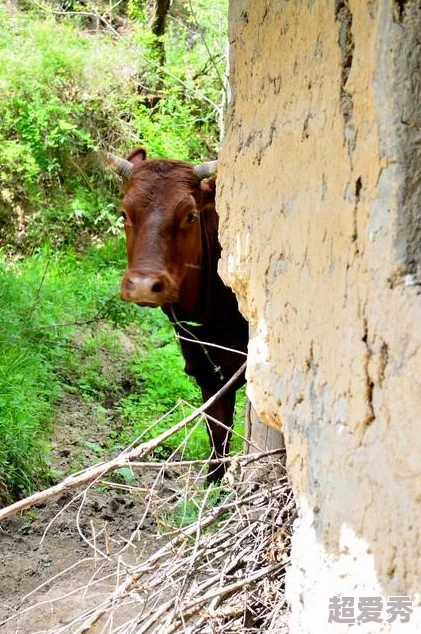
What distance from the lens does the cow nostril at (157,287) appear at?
489 cm

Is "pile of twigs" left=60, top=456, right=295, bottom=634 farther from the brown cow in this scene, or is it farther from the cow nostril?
the cow nostril

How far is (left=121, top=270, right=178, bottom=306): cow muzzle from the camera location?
487 centimetres

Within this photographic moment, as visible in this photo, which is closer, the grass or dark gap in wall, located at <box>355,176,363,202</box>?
dark gap in wall, located at <box>355,176,363,202</box>

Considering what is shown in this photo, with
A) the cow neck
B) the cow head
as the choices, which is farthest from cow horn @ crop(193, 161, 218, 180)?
the cow neck

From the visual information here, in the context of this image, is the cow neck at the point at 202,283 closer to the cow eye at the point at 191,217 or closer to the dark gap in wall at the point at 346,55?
the cow eye at the point at 191,217

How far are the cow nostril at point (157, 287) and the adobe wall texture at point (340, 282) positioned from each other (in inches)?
84.8

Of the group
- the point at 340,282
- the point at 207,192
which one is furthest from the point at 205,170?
the point at 340,282

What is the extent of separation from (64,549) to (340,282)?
3517 millimetres

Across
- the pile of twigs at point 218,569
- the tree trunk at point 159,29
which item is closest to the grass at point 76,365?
the pile of twigs at point 218,569

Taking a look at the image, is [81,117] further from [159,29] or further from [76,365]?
[76,365]

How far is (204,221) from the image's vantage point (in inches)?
216

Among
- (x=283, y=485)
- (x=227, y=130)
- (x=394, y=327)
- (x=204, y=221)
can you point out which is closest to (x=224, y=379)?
(x=204, y=221)

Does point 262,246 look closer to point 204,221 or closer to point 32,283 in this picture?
point 204,221

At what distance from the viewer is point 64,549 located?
5.07m
